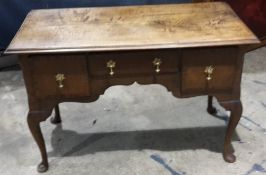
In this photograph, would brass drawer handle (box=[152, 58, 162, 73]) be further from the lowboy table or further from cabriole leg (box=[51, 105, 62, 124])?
cabriole leg (box=[51, 105, 62, 124])

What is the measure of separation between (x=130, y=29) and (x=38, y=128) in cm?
61

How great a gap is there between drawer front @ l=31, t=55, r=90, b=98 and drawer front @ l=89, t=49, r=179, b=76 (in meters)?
0.05

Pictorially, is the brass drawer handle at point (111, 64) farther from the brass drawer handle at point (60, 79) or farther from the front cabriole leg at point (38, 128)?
the front cabriole leg at point (38, 128)

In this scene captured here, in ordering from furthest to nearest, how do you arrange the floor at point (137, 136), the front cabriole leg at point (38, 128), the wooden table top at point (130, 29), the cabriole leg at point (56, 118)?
1. the cabriole leg at point (56, 118)
2. the floor at point (137, 136)
3. the front cabriole leg at point (38, 128)
4. the wooden table top at point (130, 29)

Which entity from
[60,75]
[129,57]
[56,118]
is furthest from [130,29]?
[56,118]

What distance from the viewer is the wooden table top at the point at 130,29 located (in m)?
1.38

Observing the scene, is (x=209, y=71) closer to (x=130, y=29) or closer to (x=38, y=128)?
(x=130, y=29)

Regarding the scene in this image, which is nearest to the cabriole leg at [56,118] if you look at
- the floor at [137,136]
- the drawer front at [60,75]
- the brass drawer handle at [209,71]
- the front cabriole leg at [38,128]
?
the floor at [137,136]

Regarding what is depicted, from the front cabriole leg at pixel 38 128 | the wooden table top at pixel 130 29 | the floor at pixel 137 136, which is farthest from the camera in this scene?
the floor at pixel 137 136

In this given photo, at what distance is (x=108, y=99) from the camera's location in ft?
7.35

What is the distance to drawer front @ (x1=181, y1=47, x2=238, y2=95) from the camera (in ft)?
4.66

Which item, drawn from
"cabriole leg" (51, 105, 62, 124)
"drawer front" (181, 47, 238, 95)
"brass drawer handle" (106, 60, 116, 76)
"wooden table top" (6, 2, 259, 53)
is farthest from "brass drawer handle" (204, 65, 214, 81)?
"cabriole leg" (51, 105, 62, 124)

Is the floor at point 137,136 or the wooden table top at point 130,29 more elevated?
the wooden table top at point 130,29

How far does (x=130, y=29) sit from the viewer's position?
4.94 ft
